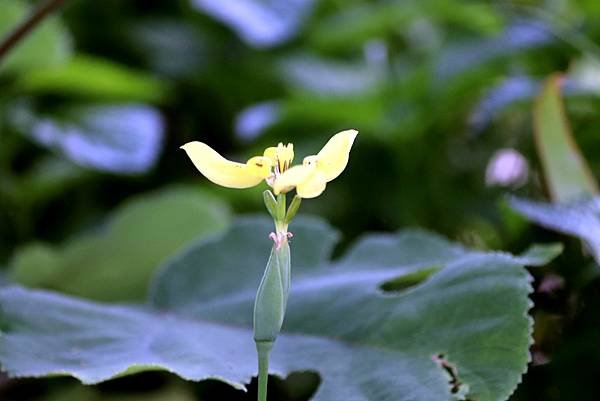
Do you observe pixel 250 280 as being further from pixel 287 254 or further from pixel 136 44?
pixel 136 44

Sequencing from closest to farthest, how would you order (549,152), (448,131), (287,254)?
1. (287,254)
2. (549,152)
3. (448,131)

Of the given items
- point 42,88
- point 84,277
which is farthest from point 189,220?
point 42,88

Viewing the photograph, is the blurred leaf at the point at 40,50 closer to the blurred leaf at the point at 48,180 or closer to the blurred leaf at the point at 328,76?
the blurred leaf at the point at 48,180

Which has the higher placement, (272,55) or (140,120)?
(272,55)

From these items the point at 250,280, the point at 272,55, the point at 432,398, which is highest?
the point at 272,55

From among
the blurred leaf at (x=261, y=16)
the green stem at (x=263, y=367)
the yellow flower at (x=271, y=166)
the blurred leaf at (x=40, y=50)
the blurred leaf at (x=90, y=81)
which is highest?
the blurred leaf at (x=261, y=16)

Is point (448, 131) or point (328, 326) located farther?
point (448, 131)

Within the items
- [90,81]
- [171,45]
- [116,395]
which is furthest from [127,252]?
[171,45]

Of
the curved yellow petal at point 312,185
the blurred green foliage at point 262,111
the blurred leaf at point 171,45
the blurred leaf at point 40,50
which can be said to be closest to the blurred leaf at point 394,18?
the blurred green foliage at point 262,111
